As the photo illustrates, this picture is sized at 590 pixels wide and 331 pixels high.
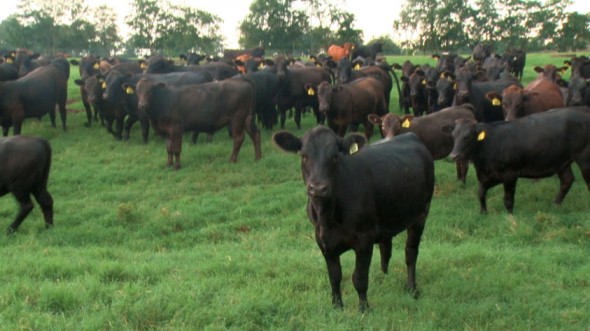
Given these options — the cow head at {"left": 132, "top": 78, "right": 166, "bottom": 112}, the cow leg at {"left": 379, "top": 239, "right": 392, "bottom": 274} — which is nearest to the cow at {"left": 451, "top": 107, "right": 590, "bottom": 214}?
the cow leg at {"left": 379, "top": 239, "right": 392, "bottom": 274}

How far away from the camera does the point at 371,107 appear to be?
565 inches

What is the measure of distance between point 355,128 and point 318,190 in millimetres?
10793

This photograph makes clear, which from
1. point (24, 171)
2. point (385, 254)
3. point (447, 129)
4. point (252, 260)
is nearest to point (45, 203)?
point (24, 171)

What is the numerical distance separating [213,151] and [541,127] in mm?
6970

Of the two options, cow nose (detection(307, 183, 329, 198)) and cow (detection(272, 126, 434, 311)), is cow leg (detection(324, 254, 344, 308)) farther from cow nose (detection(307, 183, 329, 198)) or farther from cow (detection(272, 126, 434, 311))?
cow nose (detection(307, 183, 329, 198))

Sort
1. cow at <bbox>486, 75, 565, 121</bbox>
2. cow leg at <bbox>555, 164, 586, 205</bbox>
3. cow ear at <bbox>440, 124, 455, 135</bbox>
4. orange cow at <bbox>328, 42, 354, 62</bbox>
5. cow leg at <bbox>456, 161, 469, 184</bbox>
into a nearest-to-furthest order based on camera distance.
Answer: cow leg at <bbox>555, 164, 586, 205</bbox> → cow ear at <bbox>440, 124, 455, 135</bbox> → cow leg at <bbox>456, 161, 469, 184</bbox> → cow at <bbox>486, 75, 565, 121</bbox> → orange cow at <bbox>328, 42, 354, 62</bbox>

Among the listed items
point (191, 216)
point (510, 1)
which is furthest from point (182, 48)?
point (191, 216)

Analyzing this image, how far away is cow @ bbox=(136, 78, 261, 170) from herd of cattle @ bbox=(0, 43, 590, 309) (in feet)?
0.08

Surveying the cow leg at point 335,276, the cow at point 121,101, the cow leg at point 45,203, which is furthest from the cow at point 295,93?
the cow leg at point 335,276

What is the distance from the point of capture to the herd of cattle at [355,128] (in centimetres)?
495

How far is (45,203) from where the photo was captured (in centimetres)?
866

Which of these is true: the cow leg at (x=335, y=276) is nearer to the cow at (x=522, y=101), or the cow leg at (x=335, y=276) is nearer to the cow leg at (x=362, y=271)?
the cow leg at (x=362, y=271)

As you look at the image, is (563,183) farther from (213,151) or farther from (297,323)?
(213,151)

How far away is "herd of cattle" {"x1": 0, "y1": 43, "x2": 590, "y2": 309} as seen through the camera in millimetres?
4949
